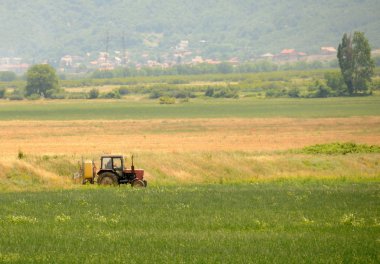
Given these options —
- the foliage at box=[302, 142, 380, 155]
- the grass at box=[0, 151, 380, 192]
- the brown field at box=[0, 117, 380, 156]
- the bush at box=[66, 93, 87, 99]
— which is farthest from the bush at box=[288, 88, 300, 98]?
the grass at box=[0, 151, 380, 192]

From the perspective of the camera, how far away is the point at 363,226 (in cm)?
2998

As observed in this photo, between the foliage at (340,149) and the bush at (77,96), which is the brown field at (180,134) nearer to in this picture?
the foliage at (340,149)

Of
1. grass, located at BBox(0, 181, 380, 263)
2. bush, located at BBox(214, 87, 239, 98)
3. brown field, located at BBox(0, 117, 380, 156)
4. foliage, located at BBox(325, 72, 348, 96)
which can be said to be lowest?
bush, located at BBox(214, 87, 239, 98)

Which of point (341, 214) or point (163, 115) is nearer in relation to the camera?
point (341, 214)

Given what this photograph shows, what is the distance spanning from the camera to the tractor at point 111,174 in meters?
44.6

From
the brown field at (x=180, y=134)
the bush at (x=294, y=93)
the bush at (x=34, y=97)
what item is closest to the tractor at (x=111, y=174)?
the brown field at (x=180, y=134)

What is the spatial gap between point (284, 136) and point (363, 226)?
49571 millimetres

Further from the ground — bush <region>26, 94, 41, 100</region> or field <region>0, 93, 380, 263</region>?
field <region>0, 93, 380, 263</region>

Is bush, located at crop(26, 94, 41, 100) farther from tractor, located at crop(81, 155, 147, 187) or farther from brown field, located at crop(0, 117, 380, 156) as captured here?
tractor, located at crop(81, 155, 147, 187)

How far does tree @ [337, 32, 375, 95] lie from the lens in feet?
541

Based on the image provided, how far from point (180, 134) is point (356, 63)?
91.9m

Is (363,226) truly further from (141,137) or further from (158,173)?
(141,137)

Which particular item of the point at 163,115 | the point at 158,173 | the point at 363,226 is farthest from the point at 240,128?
the point at 363,226

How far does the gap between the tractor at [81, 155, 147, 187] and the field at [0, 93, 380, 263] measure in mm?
756
